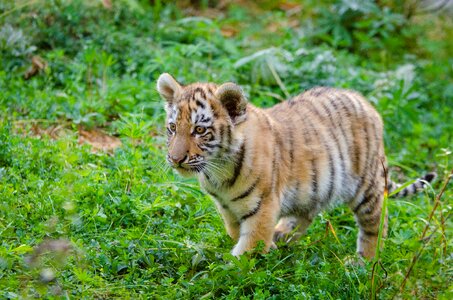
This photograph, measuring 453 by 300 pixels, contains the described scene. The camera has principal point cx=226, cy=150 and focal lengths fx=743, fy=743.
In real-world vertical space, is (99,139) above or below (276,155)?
below

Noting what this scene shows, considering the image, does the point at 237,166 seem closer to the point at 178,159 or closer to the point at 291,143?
the point at 178,159

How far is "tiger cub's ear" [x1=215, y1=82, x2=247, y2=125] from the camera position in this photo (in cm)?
516

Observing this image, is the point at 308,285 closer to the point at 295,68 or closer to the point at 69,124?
the point at 69,124

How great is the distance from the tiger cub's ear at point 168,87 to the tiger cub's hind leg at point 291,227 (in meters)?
1.43

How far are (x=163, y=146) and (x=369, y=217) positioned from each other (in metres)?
2.15

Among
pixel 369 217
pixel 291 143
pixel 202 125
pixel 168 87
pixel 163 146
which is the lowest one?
pixel 369 217

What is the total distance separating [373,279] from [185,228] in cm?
168

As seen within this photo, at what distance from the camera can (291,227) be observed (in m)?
6.43

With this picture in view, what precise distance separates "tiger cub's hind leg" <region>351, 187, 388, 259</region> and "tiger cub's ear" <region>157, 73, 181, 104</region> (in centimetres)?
177

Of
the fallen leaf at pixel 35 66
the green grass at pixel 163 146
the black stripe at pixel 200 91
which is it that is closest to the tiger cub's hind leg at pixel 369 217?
the green grass at pixel 163 146

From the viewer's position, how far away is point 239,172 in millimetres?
5246

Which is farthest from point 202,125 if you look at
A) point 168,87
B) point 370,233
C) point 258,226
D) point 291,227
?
point 370,233

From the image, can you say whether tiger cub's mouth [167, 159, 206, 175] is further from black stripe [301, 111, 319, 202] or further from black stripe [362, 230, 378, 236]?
black stripe [362, 230, 378, 236]

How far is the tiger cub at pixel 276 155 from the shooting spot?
5.18 m
